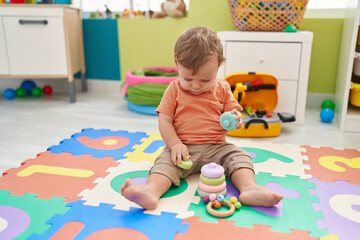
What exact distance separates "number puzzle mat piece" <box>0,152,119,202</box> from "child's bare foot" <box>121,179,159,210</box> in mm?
208

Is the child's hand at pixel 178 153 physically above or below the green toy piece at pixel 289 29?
below

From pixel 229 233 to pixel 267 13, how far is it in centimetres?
124

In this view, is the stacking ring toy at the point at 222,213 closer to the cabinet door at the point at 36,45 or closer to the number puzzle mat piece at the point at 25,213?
the number puzzle mat piece at the point at 25,213

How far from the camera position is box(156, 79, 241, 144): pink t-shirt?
3.64 ft

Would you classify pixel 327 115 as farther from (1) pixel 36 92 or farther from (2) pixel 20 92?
(2) pixel 20 92

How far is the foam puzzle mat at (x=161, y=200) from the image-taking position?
813 mm

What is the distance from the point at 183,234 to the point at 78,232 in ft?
0.83

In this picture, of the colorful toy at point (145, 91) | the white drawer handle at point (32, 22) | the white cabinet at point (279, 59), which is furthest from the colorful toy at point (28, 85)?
the white cabinet at point (279, 59)

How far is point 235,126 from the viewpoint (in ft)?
3.38

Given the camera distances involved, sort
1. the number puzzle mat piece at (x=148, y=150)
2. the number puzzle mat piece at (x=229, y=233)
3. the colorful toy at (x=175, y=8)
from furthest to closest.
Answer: the colorful toy at (x=175, y=8)
the number puzzle mat piece at (x=148, y=150)
the number puzzle mat piece at (x=229, y=233)

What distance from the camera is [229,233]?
802 mm

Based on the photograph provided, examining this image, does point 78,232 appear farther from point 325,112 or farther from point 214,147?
point 325,112

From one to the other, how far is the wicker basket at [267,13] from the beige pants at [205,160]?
86cm

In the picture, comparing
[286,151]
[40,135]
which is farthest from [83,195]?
[286,151]
